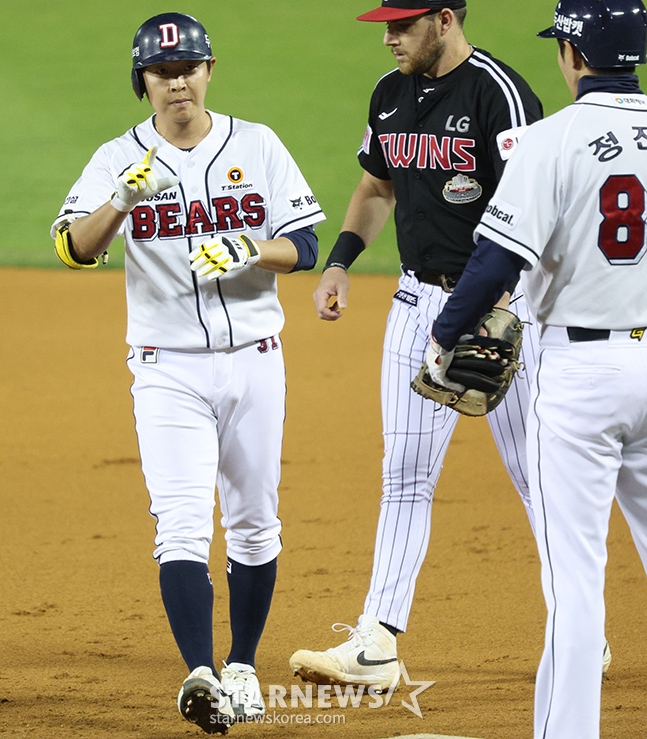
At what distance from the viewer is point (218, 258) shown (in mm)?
3074

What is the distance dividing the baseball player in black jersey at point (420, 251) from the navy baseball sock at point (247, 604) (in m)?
0.17

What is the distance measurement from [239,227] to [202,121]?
348mm

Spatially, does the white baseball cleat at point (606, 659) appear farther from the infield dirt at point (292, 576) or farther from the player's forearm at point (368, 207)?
the player's forearm at point (368, 207)

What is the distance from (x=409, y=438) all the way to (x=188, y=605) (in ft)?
3.12

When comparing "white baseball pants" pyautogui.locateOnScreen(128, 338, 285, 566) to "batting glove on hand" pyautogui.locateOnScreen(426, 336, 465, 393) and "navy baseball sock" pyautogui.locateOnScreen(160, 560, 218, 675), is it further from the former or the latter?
"batting glove on hand" pyautogui.locateOnScreen(426, 336, 465, 393)

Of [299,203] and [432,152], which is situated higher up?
[432,152]

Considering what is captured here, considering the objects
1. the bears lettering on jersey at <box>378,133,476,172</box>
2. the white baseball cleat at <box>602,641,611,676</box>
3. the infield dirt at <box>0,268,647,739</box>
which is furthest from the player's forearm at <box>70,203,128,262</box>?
the white baseball cleat at <box>602,641,611,676</box>

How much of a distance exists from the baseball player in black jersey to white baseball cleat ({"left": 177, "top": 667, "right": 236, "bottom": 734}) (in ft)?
1.71

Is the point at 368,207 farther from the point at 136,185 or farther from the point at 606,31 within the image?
the point at 606,31

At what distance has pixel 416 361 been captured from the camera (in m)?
3.70

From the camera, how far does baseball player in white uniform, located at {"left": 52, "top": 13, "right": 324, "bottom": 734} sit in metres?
3.25

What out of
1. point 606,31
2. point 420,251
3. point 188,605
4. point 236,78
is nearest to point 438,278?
point 420,251

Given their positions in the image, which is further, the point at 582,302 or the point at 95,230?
the point at 95,230

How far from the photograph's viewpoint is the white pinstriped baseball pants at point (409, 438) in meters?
3.70
